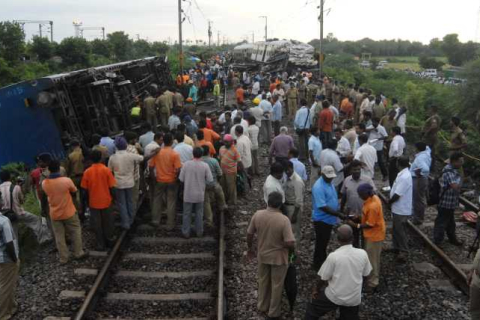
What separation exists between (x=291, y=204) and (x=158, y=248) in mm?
2584

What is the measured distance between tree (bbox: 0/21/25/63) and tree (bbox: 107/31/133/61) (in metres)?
17.7

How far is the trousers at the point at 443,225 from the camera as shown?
8.01m

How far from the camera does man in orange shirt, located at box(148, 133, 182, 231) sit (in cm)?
846

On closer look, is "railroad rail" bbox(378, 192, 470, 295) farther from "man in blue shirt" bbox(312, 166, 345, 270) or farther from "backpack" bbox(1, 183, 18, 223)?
"backpack" bbox(1, 183, 18, 223)

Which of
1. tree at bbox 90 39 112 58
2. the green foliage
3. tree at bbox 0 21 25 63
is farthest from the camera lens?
the green foliage

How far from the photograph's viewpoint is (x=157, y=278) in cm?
716

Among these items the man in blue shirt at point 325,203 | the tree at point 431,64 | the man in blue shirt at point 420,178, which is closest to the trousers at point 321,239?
the man in blue shirt at point 325,203

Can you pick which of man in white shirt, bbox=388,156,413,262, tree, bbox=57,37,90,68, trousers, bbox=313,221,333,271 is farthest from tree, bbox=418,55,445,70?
trousers, bbox=313,221,333,271

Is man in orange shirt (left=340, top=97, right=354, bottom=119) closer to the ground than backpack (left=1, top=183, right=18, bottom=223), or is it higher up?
higher up

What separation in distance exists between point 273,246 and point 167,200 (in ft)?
11.7

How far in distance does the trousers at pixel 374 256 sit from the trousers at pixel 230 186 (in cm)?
372

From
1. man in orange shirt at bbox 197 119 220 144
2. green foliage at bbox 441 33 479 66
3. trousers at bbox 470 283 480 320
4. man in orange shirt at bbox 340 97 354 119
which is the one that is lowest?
trousers at bbox 470 283 480 320

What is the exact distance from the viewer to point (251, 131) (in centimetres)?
1164

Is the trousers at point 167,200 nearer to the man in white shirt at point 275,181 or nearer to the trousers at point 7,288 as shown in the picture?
the man in white shirt at point 275,181
